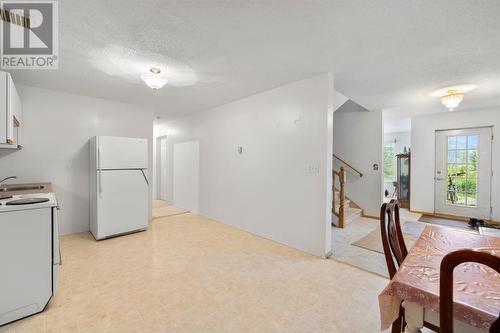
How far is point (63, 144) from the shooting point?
3834mm

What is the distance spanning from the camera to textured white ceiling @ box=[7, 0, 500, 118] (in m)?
1.74

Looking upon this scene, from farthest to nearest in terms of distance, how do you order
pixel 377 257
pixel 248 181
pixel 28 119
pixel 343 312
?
pixel 248 181
pixel 28 119
pixel 377 257
pixel 343 312

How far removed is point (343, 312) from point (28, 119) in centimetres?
511

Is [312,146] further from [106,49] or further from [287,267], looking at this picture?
[106,49]

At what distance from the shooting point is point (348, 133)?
18.0 feet

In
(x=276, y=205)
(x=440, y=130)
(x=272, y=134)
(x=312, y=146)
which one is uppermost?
(x=440, y=130)

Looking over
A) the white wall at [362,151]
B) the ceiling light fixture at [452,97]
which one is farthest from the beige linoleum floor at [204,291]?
the ceiling light fixture at [452,97]

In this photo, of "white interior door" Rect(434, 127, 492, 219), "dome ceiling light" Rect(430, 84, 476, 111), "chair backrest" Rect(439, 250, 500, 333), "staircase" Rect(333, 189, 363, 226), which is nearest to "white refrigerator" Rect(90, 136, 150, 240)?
"staircase" Rect(333, 189, 363, 226)

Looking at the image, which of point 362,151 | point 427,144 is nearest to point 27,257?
point 362,151

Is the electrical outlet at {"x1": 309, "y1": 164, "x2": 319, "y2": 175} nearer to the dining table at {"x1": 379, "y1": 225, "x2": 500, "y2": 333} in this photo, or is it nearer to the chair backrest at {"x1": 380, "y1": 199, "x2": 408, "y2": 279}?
the chair backrest at {"x1": 380, "y1": 199, "x2": 408, "y2": 279}

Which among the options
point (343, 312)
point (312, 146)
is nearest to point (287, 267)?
point (343, 312)

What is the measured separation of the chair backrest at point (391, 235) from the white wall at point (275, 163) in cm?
131

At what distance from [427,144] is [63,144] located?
25.8 feet

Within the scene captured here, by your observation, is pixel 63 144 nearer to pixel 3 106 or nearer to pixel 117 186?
pixel 117 186
